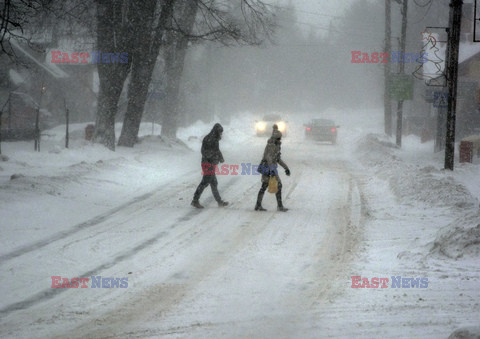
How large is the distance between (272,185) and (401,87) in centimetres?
1906

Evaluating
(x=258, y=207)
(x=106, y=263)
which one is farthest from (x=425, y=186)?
(x=106, y=263)

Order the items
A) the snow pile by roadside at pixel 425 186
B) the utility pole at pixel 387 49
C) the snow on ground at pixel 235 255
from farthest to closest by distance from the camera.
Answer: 1. the utility pole at pixel 387 49
2. the snow pile by roadside at pixel 425 186
3. the snow on ground at pixel 235 255

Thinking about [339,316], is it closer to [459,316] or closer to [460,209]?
[459,316]

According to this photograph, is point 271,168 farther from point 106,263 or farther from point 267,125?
point 267,125

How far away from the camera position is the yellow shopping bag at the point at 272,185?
1388cm

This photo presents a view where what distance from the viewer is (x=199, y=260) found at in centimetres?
945

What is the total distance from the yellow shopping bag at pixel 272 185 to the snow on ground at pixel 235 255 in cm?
54

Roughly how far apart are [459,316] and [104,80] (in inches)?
718

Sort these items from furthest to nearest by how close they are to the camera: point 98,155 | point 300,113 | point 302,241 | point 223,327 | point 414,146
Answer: point 300,113
point 414,146
point 98,155
point 302,241
point 223,327

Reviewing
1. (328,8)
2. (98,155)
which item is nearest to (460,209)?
(98,155)

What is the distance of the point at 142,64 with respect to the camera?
78.7ft

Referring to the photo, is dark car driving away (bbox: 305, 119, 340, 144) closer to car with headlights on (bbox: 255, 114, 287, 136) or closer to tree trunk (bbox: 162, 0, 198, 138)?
car with headlights on (bbox: 255, 114, 287, 136)

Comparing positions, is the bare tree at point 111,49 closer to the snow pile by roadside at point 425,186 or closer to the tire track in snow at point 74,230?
the tire track in snow at point 74,230

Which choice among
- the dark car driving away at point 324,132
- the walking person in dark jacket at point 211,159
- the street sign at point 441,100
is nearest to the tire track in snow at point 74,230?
the walking person in dark jacket at point 211,159
